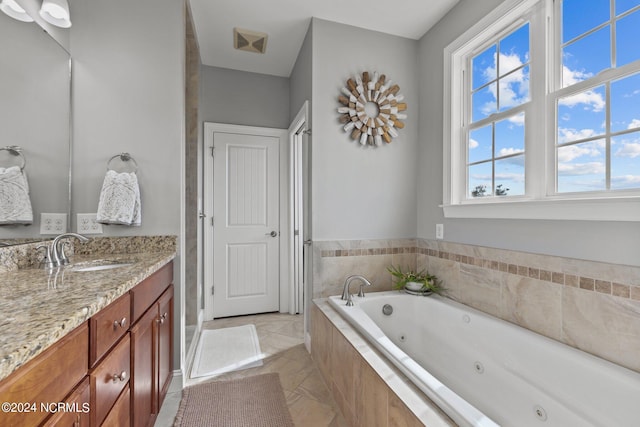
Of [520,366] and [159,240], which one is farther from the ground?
[159,240]

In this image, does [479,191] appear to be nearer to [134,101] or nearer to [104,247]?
[134,101]

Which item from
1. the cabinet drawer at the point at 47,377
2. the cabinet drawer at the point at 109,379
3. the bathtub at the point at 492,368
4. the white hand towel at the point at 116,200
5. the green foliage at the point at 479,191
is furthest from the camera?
the green foliage at the point at 479,191

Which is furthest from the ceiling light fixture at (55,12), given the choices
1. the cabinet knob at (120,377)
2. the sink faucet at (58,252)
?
the cabinet knob at (120,377)

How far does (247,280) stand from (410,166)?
2.08 metres

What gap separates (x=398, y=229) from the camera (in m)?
2.50

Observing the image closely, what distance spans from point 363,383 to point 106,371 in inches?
39.9

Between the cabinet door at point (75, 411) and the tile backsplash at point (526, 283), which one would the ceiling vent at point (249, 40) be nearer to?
the tile backsplash at point (526, 283)

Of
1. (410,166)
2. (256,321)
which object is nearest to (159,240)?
(256,321)

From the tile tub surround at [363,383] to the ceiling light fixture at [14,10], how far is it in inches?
85.8

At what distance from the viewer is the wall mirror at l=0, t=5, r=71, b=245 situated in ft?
4.16

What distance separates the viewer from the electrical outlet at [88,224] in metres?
1.67

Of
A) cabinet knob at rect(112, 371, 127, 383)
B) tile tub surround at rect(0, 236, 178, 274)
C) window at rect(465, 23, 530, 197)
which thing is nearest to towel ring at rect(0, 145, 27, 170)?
tile tub surround at rect(0, 236, 178, 274)

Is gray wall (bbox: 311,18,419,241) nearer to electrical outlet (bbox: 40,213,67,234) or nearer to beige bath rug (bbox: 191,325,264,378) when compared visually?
beige bath rug (bbox: 191,325,264,378)

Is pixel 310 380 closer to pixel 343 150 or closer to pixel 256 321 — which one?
pixel 256 321
